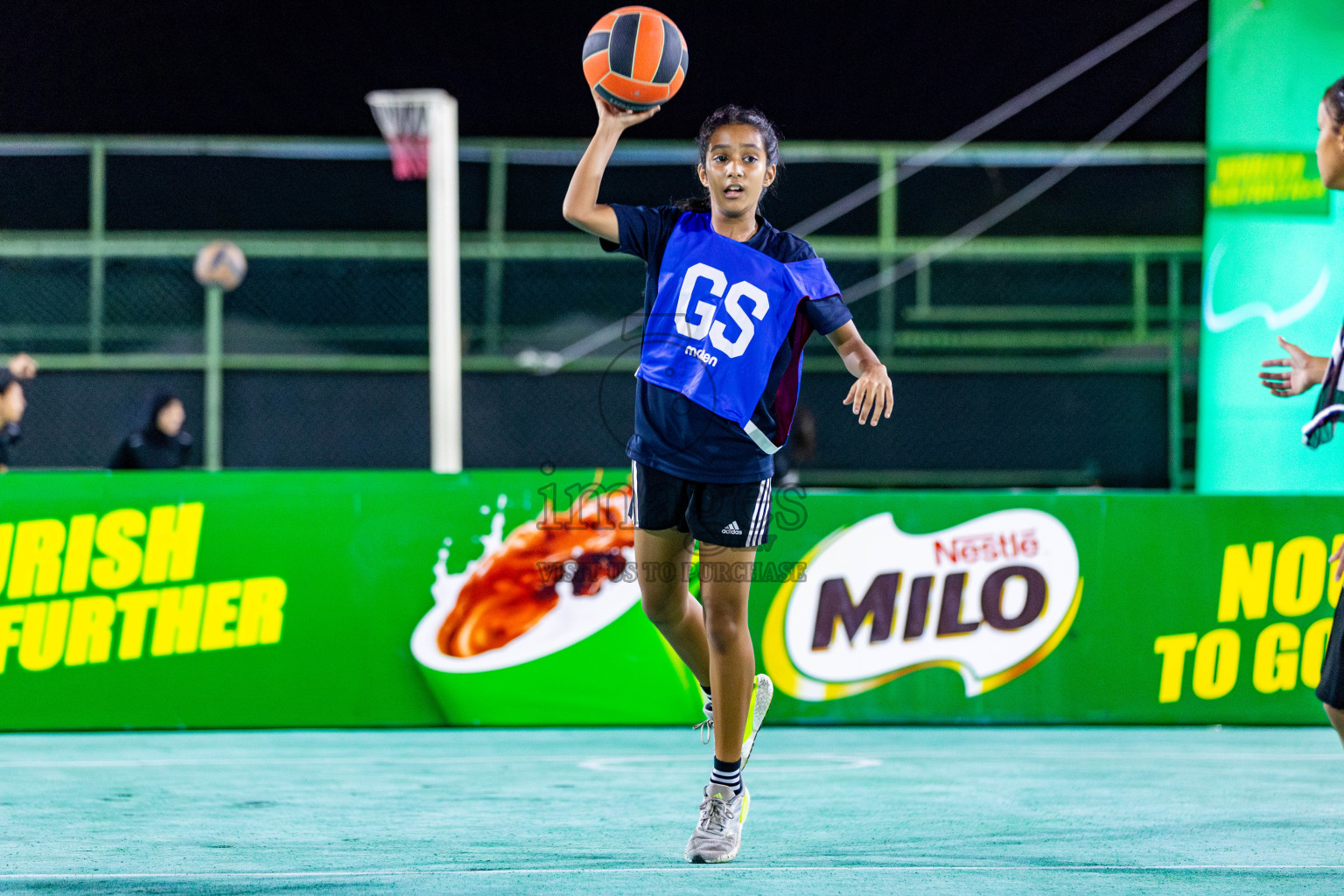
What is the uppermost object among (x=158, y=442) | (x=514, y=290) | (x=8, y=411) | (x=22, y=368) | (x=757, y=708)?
(x=514, y=290)


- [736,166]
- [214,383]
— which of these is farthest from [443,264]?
[736,166]

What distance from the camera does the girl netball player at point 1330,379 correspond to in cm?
316

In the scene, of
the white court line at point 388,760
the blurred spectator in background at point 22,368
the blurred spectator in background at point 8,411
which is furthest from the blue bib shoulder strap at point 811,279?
the blurred spectator in background at point 22,368

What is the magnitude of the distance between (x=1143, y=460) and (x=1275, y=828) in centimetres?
854

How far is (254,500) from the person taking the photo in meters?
7.16

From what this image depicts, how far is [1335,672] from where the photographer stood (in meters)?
3.15

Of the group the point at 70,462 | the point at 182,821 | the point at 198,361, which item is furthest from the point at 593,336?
the point at 182,821

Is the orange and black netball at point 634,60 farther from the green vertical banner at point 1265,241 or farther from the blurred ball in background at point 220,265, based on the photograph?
the blurred ball in background at point 220,265

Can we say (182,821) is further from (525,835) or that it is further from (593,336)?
(593,336)

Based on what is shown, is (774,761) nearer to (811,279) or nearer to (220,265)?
Answer: (811,279)

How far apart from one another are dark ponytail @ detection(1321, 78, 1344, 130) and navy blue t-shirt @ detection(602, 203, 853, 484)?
4.22 feet

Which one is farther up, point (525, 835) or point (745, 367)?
point (745, 367)

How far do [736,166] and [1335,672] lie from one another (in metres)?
1.94

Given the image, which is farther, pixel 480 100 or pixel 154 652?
pixel 480 100
